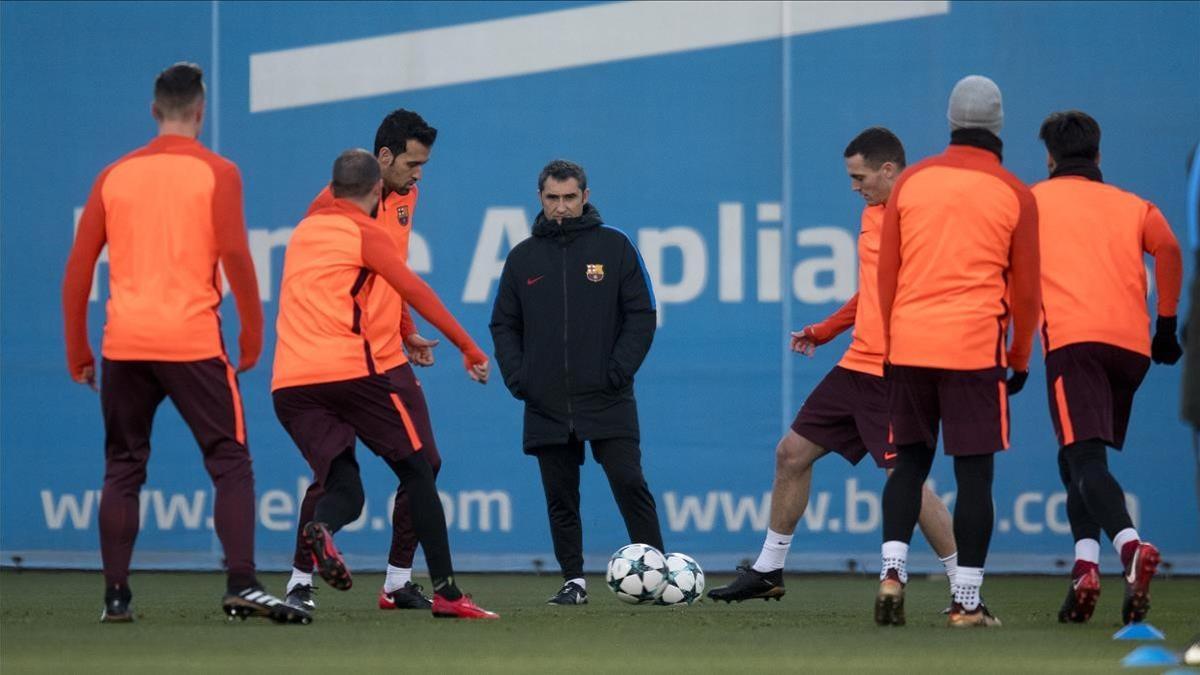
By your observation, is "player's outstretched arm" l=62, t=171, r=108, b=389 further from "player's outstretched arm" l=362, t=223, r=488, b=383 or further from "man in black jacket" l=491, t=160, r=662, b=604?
"man in black jacket" l=491, t=160, r=662, b=604

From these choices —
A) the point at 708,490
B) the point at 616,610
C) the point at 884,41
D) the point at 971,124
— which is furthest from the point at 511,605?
the point at 884,41

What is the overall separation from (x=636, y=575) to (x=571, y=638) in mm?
1502

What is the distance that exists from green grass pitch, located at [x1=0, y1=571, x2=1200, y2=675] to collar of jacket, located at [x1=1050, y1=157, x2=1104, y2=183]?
1.60 m

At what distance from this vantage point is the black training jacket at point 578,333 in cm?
855

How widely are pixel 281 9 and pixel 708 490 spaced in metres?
3.23

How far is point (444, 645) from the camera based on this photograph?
6.22m

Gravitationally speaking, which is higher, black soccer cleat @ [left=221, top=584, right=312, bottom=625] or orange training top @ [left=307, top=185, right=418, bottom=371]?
orange training top @ [left=307, top=185, right=418, bottom=371]

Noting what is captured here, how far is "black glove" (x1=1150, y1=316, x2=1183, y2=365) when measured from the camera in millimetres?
7562

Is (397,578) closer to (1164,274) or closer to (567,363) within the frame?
(567,363)

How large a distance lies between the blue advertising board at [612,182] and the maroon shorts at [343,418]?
312 cm

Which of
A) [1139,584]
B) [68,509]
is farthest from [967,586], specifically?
[68,509]

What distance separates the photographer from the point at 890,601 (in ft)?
22.4

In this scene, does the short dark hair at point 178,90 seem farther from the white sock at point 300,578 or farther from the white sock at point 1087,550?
the white sock at point 1087,550

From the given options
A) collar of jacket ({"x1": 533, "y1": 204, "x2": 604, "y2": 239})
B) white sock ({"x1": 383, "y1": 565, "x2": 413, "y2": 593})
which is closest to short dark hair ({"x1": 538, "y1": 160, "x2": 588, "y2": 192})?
collar of jacket ({"x1": 533, "y1": 204, "x2": 604, "y2": 239})
